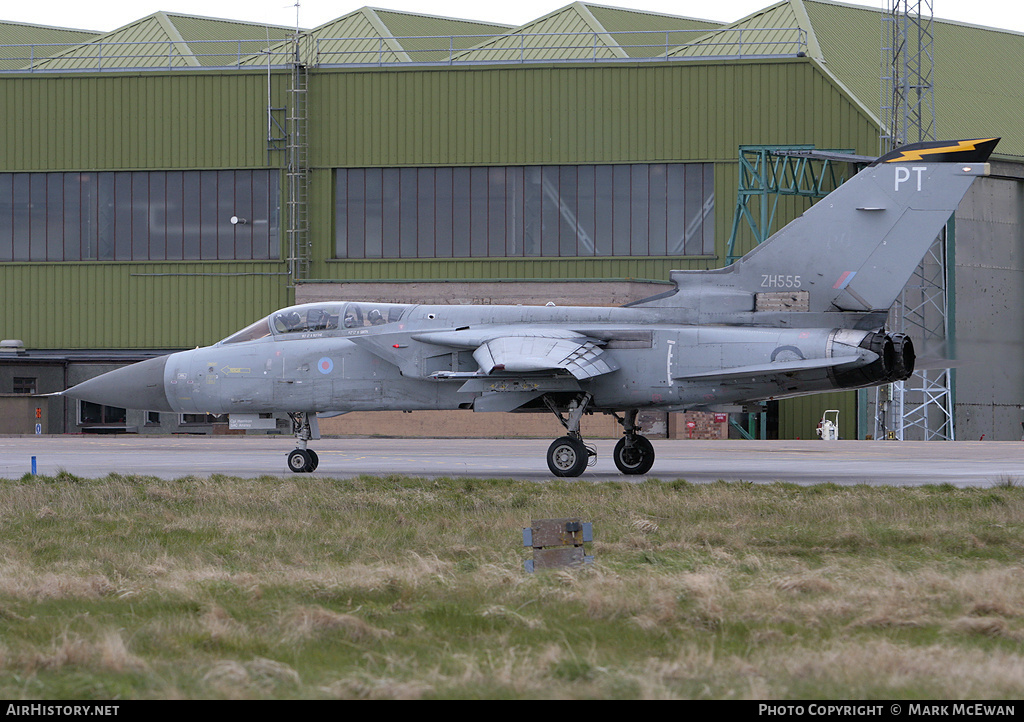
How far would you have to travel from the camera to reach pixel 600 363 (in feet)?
64.3

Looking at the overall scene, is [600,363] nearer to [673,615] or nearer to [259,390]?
[259,390]

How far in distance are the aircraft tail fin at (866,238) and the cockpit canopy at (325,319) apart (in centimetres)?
600

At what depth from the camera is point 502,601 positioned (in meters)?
7.80

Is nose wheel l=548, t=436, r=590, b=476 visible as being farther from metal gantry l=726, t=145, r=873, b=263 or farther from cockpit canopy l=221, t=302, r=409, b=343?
metal gantry l=726, t=145, r=873, b=263

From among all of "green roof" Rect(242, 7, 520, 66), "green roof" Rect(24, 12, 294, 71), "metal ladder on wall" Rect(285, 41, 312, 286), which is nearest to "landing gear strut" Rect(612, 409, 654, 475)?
"metal ladder on wall" Rect(285, 41, 312, 286)

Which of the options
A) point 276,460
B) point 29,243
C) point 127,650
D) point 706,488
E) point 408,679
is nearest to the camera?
point 408,679

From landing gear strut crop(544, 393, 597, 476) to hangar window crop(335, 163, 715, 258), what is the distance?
1307 inches

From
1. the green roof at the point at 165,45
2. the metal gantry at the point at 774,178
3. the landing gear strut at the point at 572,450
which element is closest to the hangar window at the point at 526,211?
the metal gantry at the point at 774,178

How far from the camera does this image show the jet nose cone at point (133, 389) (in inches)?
872

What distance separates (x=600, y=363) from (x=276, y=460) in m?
9.70

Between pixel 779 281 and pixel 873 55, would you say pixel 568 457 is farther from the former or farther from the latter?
pixel 873 55

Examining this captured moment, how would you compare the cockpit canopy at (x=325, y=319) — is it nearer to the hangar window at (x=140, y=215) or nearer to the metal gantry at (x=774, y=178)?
the metal gantry at (x=774, y=178)

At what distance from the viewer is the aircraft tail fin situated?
18625 millimetres
